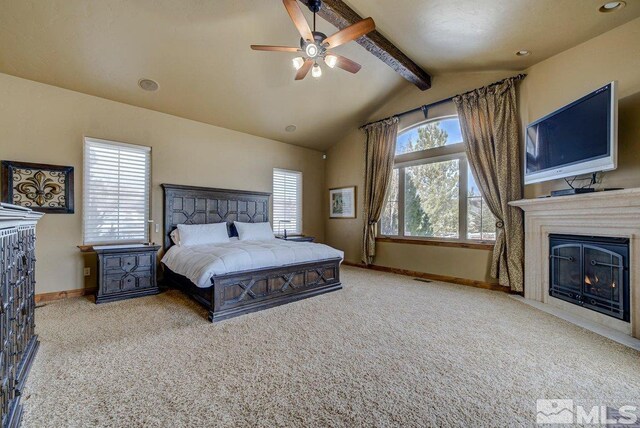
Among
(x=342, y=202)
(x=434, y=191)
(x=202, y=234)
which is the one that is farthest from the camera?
(x=342, y=202)

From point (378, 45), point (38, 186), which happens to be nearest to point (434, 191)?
point (378, 45)

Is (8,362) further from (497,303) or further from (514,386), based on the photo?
(497,303)

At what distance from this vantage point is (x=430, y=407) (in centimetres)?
167

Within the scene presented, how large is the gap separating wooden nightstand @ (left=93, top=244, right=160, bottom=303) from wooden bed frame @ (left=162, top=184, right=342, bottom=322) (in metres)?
0.41

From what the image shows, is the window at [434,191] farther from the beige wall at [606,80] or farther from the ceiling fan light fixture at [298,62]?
the ceiling fan light fixture at [298,62]

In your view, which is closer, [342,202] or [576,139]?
[576,139]

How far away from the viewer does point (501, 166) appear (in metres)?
4.16

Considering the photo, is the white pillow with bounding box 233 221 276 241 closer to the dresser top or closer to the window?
the dresser top

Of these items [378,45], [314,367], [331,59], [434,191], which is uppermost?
[378,45]

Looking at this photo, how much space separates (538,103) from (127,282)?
6376 mm

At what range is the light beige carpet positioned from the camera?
1.63 meters

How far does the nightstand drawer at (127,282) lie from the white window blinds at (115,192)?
2.44ft

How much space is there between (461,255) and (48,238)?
6300mm

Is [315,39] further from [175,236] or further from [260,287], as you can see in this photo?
[175,236]
